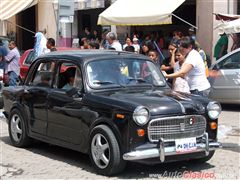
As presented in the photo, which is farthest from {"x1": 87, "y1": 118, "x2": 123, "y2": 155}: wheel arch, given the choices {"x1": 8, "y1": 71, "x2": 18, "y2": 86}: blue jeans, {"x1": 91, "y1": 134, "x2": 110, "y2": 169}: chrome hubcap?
{"x1": 8, "y1": 71, "x2": 18, "y2": 86}: blue jeans

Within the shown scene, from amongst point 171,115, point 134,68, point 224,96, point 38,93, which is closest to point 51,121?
point 38,93

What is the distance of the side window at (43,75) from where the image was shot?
8133 millimetres

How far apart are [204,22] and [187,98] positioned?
1217 centimetres

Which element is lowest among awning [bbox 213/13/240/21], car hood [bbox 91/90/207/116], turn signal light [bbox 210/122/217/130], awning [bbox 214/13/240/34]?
turn signal light [bbox 210/122/217/130]

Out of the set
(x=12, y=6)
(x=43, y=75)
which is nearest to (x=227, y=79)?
(x=43, y=75)

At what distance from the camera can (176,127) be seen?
6684mm

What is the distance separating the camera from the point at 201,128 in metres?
6.95

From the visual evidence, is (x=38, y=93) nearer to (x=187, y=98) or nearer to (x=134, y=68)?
(x=134, y=68)

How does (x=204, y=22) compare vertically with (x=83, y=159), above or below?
above

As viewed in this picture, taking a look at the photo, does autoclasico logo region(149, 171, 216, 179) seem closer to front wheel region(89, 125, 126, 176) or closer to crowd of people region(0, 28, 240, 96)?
front wheel region(89, 125, 126, 176)

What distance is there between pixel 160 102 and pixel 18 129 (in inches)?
118

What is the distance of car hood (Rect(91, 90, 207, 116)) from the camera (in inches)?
258

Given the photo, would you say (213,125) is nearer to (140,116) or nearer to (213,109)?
(213,109)

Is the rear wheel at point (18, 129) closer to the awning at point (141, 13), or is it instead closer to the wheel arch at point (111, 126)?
the wheel arch at point (111, 126)
